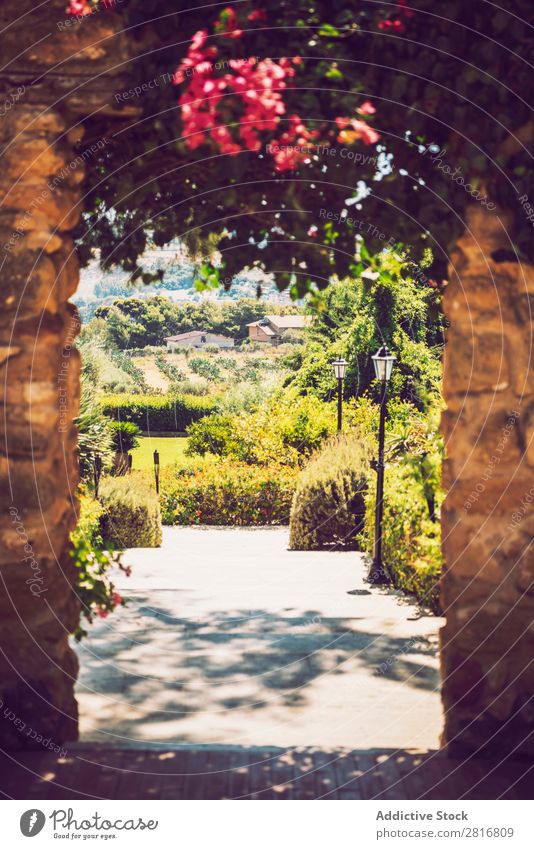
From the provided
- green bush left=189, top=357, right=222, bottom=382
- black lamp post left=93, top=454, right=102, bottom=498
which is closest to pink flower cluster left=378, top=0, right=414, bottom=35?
black lamp post left=93, top=454, right=102, bottom=498

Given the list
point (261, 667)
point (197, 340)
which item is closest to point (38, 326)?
point (261, 667)

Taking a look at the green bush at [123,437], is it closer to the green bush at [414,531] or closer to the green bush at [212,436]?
the green bush at [212,436]

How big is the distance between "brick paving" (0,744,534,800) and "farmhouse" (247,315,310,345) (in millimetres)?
16706

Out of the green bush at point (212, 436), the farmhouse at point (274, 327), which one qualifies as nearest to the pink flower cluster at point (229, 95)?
the green bush at point (212, 436)

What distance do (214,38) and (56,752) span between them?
2.84 meters

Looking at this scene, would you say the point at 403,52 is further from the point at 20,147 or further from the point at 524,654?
the point at 524,654

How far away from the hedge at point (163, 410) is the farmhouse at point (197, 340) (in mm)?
1396

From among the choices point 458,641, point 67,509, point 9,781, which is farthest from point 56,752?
point 458,641

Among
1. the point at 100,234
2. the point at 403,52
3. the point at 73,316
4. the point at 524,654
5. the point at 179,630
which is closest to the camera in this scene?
the point at 403,52

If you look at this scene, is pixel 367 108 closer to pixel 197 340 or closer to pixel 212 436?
pixel 212 436

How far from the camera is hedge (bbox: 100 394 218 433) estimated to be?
21.7m

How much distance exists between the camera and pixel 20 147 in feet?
11.5

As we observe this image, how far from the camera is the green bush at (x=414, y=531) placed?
6.68 metres

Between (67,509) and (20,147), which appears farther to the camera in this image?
(67,509)
